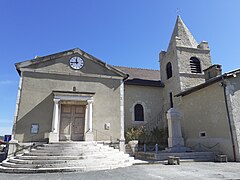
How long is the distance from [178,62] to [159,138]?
7271 millimetres

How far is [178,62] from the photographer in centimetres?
1702

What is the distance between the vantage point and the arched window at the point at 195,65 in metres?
17.6

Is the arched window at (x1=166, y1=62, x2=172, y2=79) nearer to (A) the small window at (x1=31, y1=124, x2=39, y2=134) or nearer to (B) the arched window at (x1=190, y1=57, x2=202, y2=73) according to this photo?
(B) the arched window at (x1=190, y1=57, x2=202, y2=73)

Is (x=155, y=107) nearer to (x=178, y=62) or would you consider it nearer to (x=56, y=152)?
(x=178, y=62)

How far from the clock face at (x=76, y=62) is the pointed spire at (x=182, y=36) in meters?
10.0

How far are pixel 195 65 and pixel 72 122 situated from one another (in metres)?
13.0

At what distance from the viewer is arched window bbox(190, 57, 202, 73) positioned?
57.8ft

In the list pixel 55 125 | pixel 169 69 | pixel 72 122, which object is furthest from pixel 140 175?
pixel 169 69

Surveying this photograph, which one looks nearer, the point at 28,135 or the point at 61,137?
the point at 28,135

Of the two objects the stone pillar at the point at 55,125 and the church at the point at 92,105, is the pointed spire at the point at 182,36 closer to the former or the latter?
the church at the point at 92,105

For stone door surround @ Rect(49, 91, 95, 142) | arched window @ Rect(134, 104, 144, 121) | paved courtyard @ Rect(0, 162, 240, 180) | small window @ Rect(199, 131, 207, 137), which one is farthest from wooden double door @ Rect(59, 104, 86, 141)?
small window @ Rect(199, 131, 207, 137)

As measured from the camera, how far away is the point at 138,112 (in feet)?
55.7

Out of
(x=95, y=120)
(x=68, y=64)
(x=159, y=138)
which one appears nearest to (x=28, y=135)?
(x=95, y=120)

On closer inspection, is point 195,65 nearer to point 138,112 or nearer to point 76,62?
point 138,112
